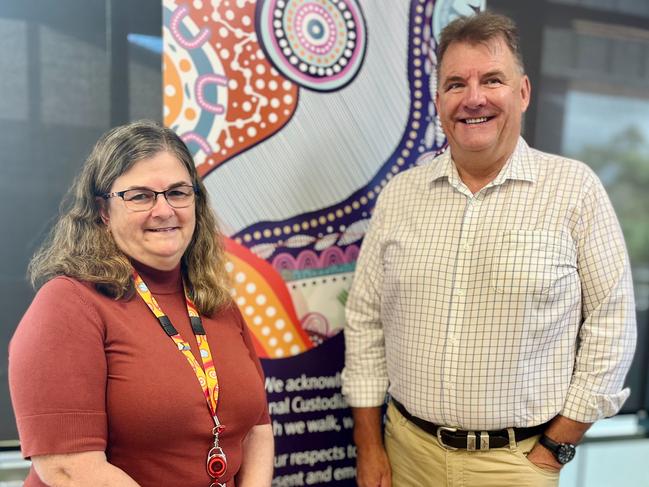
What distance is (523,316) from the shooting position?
1.46 metres

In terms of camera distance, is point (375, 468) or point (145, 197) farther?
point (375, 468)

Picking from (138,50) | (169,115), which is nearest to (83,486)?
(169,115)

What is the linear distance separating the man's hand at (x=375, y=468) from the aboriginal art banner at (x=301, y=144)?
0.26 metres

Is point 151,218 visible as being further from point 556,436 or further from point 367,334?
point 556,436

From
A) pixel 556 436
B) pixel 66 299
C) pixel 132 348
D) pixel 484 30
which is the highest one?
pixel 484 30

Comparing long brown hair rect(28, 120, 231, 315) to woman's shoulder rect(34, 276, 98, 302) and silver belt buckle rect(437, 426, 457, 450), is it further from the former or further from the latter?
silver belt buckle rect(437, 426, 457, 450)

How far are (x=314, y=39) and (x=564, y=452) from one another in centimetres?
153

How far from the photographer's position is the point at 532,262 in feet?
4.77

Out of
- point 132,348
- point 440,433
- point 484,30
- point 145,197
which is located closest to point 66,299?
point 132,348

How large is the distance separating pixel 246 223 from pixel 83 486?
96cm

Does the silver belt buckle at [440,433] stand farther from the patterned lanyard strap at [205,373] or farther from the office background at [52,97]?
the office background at [52,97]

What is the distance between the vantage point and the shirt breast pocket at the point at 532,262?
145 cm

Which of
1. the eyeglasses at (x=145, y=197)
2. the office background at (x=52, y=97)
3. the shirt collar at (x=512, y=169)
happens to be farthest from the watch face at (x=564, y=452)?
the office background at (x=52, y=97)

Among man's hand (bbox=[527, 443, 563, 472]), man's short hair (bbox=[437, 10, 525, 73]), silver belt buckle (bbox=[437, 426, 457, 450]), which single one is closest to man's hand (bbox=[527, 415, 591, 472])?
man's hand (bbox=[527, 443, 563, 472])
